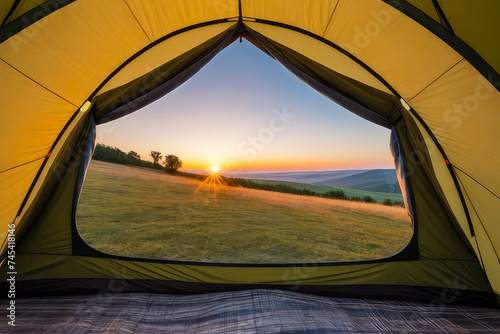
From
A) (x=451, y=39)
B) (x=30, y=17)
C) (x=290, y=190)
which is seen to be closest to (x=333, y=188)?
(x=290, y=190)

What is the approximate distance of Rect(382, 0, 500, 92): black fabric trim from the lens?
125 centimetres

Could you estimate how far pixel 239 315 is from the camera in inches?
60.7

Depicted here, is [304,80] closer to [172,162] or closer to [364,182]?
[172,162]

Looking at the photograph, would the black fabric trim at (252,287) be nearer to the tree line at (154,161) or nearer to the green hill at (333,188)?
the tree line at (154,161)

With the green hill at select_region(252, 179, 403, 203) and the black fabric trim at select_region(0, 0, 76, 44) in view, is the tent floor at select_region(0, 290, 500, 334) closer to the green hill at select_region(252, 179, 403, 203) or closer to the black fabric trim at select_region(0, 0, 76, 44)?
the black fabric trim at select_region(0, 0, 76, 44)

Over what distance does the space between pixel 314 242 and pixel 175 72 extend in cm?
491

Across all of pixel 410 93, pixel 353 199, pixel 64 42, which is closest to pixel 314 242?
pixel 353 199

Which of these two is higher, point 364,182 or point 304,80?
point 304,80

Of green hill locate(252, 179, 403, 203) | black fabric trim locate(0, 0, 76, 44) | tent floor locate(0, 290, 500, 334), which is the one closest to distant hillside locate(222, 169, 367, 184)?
green hill locate(252, 179, 403, 203)

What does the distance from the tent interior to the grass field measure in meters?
2.38

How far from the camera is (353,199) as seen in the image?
6434 millimetres

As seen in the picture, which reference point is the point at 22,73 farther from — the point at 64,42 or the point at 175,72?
the point at 175,72

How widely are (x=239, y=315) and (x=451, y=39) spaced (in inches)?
83.2

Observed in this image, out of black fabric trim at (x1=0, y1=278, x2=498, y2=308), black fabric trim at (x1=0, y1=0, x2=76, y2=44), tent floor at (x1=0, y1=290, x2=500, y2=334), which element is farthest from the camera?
black fabric trim at (x1=0, y1=278, x2=498, y2=308)
